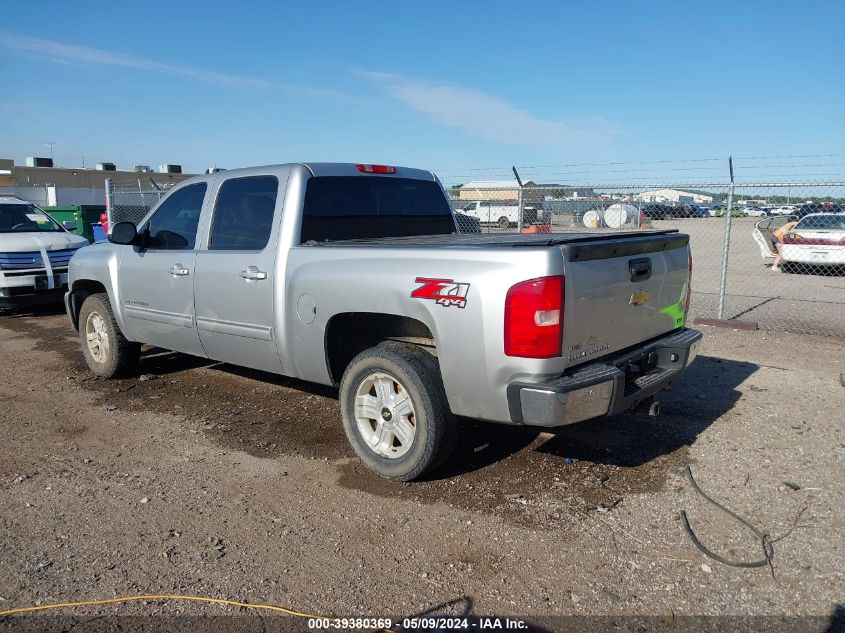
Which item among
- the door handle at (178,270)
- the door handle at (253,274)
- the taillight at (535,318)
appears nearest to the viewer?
the taillight at (535,318)

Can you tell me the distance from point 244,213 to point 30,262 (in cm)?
665

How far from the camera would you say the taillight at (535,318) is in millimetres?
3357

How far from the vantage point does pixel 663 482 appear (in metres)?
4.20

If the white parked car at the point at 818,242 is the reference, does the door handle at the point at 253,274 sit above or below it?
above

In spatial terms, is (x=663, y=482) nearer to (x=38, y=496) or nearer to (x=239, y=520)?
(x=239, y=520)

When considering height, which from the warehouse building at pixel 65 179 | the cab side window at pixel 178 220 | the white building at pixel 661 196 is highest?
the warehouse building at pixel 65 179

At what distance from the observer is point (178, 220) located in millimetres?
5629

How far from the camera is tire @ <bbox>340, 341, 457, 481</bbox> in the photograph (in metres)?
3.90

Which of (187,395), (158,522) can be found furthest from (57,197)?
(158,522)

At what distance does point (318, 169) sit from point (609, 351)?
A: 2408 millimetres

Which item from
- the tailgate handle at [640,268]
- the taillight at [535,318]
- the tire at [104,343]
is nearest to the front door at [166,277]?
the tire at [104,343]

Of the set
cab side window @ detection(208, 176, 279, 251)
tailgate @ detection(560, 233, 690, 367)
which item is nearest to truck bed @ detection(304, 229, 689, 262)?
tailgate @ detection(560, 233, 690, 367)

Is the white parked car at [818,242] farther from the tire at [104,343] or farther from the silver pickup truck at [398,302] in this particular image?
the tire at [104,343]

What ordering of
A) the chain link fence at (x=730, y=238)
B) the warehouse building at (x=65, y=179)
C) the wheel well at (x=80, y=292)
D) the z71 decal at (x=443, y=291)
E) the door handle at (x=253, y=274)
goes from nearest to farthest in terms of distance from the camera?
the z71 decal at (x=443, y=291)
the door handle at (x=253, y=274)
the wheel well at (x=80, y=292)
the chain link fence at (x=730, y=238)
the warehouse building at (x=65, y=179)
